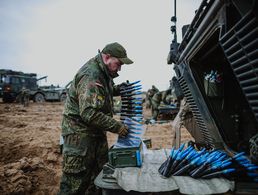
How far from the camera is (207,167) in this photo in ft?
7.11

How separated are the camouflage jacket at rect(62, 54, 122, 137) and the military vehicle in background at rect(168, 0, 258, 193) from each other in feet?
4.36

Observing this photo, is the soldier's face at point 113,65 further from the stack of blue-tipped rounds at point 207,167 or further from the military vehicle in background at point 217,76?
the stack of blue-tipped rounds at point 207,167

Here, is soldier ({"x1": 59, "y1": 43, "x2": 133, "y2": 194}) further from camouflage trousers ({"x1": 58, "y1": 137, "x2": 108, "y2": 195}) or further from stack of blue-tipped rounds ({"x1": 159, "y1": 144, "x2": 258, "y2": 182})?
stack of blue-tipped rounds ({"x1": 159, "y1": 144, "x2": 258, "y2": 182})

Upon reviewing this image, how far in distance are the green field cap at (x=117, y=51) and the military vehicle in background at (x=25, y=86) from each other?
2316 cm

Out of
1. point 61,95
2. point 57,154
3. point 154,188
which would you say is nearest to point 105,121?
point 154,188

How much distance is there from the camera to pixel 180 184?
1974 mm

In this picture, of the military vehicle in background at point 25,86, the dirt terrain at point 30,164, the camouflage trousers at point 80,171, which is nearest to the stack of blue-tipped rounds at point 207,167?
the camouflage trousers at point 80,171

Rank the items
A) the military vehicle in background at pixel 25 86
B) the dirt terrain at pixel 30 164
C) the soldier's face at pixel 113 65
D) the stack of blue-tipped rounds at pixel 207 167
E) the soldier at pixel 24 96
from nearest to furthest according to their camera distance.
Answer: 1. the stack of blue-tipped rounds at pixel 207 167
2. the soldier's face at pixel 113 65
3. the dirt terrain at pixel 30 164
4. the soldier at pixel 24 96
5. the military vehicle in background at pixel 25 86

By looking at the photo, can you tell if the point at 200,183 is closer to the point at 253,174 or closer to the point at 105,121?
the point at 253,174

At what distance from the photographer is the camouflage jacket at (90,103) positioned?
8.24 ft

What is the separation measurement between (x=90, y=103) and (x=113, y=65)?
2.12ft

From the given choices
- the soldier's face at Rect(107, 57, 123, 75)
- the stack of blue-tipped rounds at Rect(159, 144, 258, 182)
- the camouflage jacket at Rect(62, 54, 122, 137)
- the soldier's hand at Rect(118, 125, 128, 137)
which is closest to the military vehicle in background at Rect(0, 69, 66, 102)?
the camouflage jacket at Rect(62, 54, 122, 137)

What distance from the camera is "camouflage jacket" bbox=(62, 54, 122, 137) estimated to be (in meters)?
2.51

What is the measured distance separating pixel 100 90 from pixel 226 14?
4.93ft
